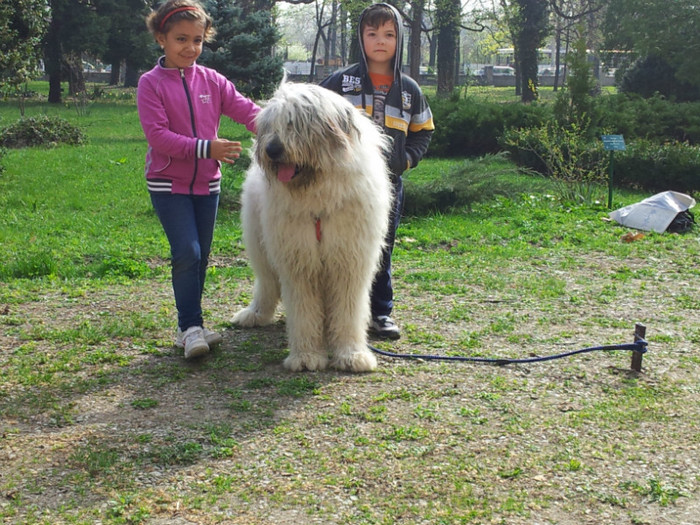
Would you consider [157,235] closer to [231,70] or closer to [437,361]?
[437,361]

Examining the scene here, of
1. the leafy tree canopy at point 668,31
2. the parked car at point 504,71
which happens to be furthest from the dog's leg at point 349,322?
the parked car at point 504,71

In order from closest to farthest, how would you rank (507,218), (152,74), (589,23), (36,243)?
(152,74) → (36,243) → (507,218) → (589,23)

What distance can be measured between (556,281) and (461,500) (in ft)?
13.1

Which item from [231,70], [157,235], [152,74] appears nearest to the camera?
[152,74]

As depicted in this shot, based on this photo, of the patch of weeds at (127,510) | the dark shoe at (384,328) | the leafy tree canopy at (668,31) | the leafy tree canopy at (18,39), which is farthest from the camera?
the leafy tree canopy at (668,31)

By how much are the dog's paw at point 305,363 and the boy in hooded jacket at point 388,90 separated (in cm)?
80

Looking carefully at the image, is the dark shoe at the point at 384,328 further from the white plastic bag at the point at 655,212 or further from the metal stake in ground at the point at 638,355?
the white plastic bag at the point at 655,212

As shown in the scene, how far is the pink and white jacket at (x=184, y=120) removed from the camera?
14.2 feet

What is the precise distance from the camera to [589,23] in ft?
148

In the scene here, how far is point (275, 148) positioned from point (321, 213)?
1.67 feet

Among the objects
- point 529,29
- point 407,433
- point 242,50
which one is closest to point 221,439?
point 407,433

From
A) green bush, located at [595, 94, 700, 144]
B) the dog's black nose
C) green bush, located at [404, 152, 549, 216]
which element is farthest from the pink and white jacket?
green bush, located at [595, 94, 700, 144]

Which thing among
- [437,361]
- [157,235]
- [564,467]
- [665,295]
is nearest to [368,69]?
[437,361]

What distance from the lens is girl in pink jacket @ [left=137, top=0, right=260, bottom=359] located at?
14.2 feet
